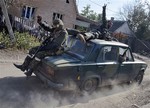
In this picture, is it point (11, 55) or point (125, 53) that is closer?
point (125, 53)

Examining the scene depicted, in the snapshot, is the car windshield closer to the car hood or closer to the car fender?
the car hood

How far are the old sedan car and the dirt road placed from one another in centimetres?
40

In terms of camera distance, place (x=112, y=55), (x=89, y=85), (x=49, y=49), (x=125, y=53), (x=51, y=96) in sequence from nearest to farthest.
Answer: (x=51, y=96) → (x=89, y=85) → (x=49, y=49) → (x=112, y=55) → (x=125, y=53)

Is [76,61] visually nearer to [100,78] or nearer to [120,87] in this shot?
[100,78]

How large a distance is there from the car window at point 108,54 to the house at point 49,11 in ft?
42.3

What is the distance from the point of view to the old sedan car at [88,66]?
21.0 feet

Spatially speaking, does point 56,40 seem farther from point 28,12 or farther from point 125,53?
point 28,12

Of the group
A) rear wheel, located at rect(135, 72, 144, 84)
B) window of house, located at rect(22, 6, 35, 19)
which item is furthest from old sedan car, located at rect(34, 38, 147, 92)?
window of house, located at rect(22, 6, 35, 19)

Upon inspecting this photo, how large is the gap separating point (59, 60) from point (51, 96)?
3.37ft

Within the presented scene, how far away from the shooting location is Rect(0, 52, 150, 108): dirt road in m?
6.20

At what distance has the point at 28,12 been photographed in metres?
22.4

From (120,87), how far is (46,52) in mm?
3075

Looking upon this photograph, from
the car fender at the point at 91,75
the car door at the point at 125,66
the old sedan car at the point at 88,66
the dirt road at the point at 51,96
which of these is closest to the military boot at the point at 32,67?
the old sedan car at the point at 88,66

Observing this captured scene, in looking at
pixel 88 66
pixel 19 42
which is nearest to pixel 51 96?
pixel 88 66
